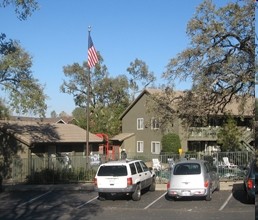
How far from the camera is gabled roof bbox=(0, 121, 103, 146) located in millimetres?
33562

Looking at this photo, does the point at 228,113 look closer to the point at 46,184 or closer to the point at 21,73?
the point at 46,184

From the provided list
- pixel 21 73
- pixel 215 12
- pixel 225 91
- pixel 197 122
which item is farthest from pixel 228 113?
pixel 21 73

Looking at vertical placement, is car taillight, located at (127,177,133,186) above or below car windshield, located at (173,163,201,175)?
below

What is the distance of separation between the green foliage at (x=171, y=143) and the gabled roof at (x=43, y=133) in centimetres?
919

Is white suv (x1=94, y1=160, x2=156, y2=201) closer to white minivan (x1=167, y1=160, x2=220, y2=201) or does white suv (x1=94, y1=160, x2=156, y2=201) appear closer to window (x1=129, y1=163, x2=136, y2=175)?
window (x1=129, y1=163, x2=136, y2=175)

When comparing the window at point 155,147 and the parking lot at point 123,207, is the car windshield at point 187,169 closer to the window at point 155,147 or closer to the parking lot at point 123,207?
the parking lot at point 123,207

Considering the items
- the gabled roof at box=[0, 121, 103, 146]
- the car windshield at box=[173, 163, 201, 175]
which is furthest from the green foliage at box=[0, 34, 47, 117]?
the car windshield at box=[173, 163, 201, 175]

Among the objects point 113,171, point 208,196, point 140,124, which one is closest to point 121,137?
point 140,124

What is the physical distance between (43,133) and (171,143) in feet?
51.8

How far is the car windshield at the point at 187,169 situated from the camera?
1767 cm

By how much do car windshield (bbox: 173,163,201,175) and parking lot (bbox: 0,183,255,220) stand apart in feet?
3.75

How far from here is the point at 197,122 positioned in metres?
23.6

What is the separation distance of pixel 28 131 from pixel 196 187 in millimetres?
21111

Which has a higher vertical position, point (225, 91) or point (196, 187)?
point (225, 91)
